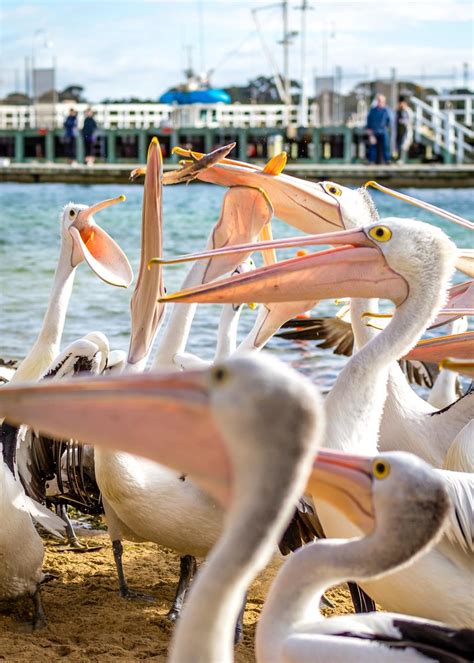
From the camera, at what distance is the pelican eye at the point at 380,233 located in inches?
127

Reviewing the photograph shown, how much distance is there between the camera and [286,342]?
26.9 feet

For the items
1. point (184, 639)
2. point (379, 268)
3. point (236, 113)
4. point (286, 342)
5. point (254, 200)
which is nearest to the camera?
point (184, 639)

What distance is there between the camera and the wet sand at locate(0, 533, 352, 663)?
336 cm

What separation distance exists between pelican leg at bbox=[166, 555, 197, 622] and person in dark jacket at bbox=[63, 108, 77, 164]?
23.8m

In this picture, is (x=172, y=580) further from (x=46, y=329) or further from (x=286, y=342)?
(x=286, y=342)

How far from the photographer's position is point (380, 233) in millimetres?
3236

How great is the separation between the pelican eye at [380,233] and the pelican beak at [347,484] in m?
1.07

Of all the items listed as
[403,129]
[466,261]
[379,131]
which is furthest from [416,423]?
[403,129]

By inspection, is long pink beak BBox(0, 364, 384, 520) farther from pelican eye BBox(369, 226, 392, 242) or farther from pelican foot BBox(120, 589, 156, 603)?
pelican foot BBox(120, 589, 156, 603)

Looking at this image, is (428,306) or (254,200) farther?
(254,200)

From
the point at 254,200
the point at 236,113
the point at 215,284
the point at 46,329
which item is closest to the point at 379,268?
the point at 215,284

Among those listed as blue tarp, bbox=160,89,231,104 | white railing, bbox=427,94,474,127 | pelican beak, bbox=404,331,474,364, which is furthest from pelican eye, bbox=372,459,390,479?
blue tarp, bbox=160,89,231,104

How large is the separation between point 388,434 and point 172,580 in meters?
0.94

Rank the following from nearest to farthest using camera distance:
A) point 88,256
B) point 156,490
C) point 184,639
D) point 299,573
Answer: point 184,639, point 299,573, point 156,490, point 88,256
